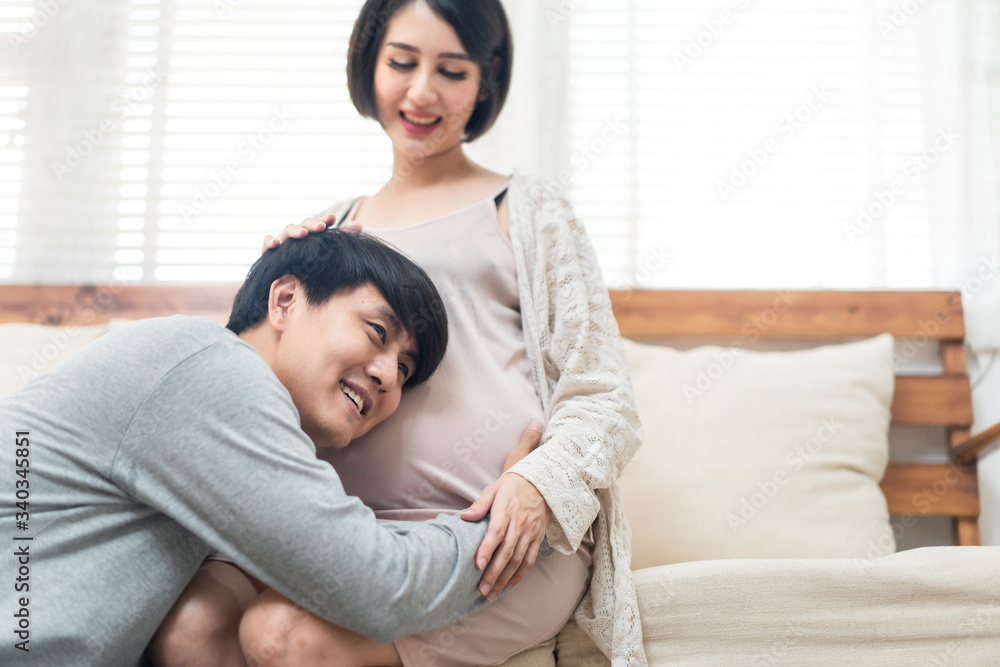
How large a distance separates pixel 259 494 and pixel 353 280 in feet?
1.10

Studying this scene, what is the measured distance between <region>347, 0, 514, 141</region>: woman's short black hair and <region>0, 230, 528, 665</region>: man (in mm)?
717

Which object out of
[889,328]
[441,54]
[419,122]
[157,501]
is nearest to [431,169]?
[419,122]

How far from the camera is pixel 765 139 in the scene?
1.91 meters

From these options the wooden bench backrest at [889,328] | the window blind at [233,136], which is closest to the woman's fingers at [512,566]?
the wooden bench backrest at [889,328]

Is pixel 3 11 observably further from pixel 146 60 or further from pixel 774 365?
pixel 774 365

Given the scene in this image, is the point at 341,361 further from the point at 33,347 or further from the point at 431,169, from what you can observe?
the point at 33,347

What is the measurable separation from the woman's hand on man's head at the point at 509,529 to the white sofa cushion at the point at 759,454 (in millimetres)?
573

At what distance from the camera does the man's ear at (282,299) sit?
0.96m

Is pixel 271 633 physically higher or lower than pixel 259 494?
lower

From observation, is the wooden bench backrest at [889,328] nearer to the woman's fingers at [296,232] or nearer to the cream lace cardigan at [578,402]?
the cream lace cardigan at [578,402]

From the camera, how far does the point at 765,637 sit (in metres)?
0.99

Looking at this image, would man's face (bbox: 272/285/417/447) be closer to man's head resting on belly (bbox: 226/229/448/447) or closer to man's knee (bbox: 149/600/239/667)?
man's head resting on belly (bbox: 226/229/448/447)

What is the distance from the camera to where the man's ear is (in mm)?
958

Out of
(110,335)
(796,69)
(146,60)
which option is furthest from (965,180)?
(146,60)
